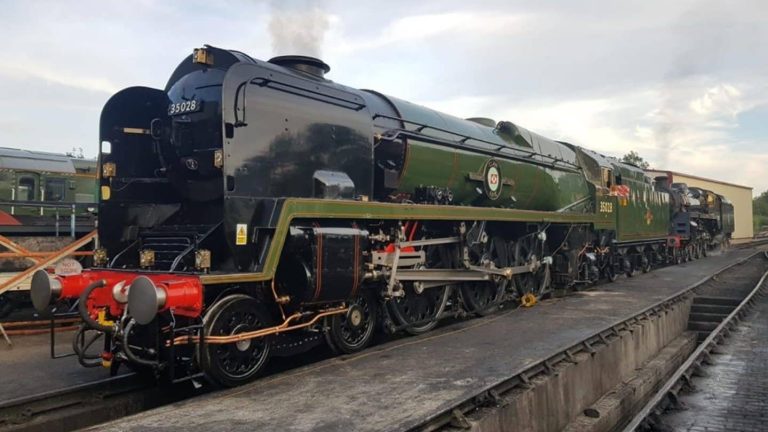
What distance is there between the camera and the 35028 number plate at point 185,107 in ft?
19.5

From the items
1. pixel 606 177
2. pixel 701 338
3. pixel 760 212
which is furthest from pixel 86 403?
pixel 760 212

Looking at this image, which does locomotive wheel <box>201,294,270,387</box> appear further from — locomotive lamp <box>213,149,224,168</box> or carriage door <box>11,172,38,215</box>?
carriage door <box>11,172,38,215</box>

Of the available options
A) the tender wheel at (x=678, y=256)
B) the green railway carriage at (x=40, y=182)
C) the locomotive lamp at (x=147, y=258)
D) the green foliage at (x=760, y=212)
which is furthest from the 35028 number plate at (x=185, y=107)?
the green foliage at (x=760, y=212)

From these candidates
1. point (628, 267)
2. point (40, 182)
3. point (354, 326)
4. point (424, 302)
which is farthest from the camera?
point (628, 267)

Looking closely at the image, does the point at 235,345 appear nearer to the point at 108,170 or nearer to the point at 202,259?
the point at 202,259

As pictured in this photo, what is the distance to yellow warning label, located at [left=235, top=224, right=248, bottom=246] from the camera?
5445mm

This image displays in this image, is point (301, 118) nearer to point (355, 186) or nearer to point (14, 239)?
point (355, 186)

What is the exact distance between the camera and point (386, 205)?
6.87m

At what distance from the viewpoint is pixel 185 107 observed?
237 inches

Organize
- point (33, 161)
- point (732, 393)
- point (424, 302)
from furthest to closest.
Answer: point (33, 161)
point (424, 302)
point (732, 393)

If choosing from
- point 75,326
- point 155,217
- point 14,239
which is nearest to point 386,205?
point 155,217

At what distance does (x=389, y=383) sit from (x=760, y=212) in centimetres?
10382

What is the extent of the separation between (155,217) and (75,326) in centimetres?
370

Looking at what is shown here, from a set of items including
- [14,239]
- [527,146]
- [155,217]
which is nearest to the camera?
[155,217]
